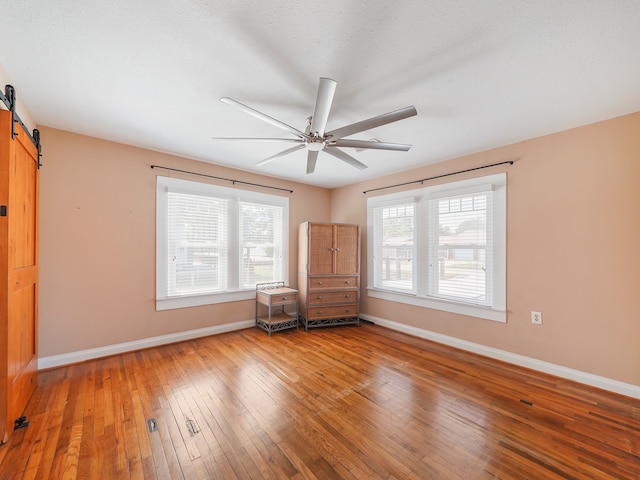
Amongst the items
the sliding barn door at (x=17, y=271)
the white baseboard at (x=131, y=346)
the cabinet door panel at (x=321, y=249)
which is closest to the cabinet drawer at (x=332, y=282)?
the cabinet door panel at (x=321, y=249)

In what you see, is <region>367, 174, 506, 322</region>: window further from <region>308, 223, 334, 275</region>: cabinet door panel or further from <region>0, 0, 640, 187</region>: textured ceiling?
<region>0, 0, 640, 187</region>: textured ceiling

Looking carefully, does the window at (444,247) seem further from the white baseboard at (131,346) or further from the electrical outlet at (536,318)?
the white baseboard at (131,346)

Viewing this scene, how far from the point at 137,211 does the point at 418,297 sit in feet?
12.6

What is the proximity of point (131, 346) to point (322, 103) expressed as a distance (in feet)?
11.1

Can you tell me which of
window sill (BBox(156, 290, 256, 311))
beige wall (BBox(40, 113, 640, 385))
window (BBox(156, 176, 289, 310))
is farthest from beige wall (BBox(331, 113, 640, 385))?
window sill (BBox(156, 290, 256, 311))

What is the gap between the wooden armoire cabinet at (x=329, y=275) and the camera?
4.13 metres

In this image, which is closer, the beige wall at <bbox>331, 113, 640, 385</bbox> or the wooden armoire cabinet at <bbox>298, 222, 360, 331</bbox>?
the beige wall at <bbox>331, 113, 640, 385</bbox>

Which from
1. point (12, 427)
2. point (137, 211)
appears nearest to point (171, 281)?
point (137, 211)

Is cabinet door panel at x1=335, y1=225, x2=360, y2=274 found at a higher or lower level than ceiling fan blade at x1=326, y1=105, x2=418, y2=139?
lower

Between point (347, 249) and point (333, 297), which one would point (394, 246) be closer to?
point (347, 249)

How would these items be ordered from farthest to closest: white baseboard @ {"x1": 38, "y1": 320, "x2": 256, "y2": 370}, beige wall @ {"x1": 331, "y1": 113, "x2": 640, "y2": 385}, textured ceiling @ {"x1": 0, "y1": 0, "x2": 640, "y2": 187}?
white baseboard @ {"x1": 38, "y1": 320, "x2": 256, "y2": 370} → beige wall @ {"x1": 331, "y1": 113, "x2": 640, "y2": 385} → textured ceiling @ {"x1": 0, "y1": 0, "x2": 640, "y2": 187}

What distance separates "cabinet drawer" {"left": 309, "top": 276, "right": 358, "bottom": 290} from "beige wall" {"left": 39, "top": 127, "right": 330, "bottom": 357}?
178 centimetres

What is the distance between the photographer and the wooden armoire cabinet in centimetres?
413

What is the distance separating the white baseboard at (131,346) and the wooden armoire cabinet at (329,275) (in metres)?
1.05
